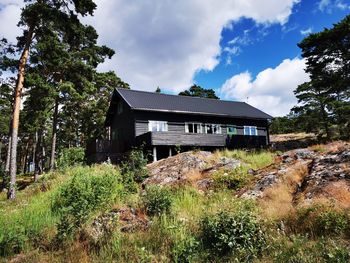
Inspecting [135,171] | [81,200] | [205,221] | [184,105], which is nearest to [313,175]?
[205,221]

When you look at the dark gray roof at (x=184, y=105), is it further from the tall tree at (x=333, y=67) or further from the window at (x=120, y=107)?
the tall tree at (x=333, y=67)

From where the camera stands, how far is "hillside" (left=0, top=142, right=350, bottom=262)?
6.56 metres

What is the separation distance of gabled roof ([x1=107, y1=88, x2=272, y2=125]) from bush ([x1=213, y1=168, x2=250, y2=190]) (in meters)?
14.5

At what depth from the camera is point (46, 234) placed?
8406 mm

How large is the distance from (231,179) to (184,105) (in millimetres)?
18552

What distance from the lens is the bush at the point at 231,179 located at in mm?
12250

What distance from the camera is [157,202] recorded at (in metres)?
9.48

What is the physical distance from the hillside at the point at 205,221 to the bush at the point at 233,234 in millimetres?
22

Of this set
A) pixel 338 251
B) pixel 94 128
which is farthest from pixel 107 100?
pixel 338 251

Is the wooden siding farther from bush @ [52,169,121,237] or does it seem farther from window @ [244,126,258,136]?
bush @ [52,169,121,237]

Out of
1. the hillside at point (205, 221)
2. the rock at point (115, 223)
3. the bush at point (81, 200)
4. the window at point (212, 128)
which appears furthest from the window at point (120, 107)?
the rock at point (115, 223)

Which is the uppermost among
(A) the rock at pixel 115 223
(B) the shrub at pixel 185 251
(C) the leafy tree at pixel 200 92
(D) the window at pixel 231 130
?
(C) the leafy tree at pixel 200 92

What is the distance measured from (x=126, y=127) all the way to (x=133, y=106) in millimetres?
3714

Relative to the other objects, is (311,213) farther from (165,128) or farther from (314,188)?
(165,128)
